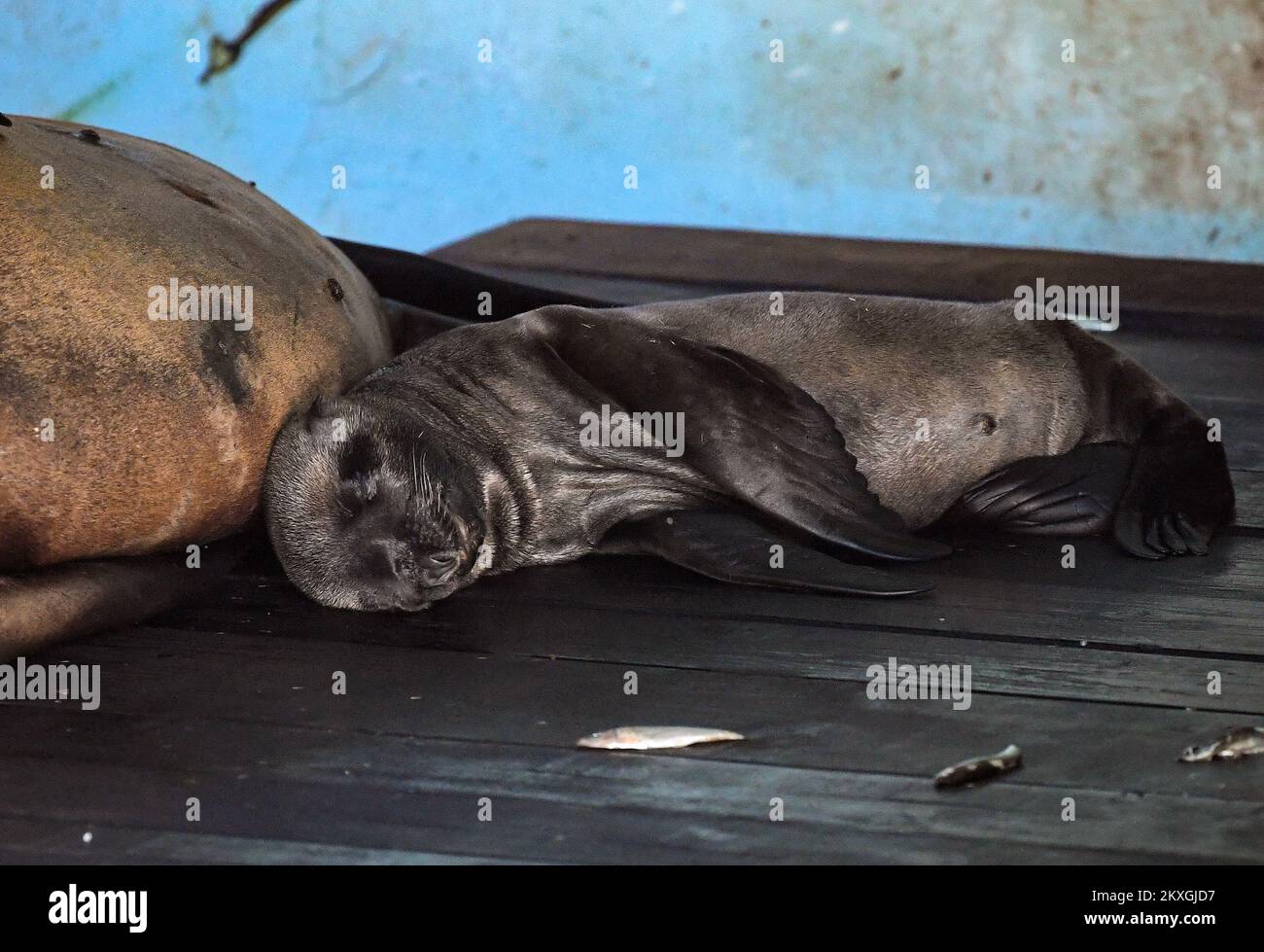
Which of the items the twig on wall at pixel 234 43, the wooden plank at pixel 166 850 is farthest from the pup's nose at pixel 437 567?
the twig on wall at pixel 234 43

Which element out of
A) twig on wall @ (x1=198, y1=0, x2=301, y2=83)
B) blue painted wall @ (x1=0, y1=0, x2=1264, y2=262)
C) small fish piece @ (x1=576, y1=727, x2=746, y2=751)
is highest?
twig on wall @ (x1=198, y1=0, x2=301, y2=83)

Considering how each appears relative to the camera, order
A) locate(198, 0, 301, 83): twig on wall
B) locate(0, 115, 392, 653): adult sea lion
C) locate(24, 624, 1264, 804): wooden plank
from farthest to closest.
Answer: locate(198, 0, 301, 83): twig on wall < locate(0, 115, 392, 653): adult sea lion < locate(24, 624, 1264, 804): wooden plank

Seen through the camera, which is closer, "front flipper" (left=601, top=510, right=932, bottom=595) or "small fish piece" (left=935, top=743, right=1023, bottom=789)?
"small fish piece" (left=935, top=743, right=1023, bottom=789)

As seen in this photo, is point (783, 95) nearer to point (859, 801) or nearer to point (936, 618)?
point (936, 618)

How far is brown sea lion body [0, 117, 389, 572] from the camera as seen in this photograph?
127 inches

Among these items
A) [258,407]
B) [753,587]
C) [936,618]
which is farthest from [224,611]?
[936,618]

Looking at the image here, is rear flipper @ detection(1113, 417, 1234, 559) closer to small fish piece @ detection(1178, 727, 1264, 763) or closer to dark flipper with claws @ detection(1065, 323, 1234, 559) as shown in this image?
dark flipper with claws @ detection(1065, 323, 1234, 559)

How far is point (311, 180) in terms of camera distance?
7.93 m

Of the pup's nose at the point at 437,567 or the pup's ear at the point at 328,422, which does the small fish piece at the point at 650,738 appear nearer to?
the pup's nose at the point at 437,567

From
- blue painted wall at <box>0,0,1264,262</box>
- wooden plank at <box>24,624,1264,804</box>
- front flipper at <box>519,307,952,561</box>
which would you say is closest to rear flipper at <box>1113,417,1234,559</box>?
front flipper at <box>519,307,952,561</box>

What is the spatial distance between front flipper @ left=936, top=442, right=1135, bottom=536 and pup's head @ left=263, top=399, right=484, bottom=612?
3.76 feet

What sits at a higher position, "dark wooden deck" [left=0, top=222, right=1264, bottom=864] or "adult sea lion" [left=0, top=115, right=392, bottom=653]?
"adult sea lion" [left=0, top=115, right=392, bottom=653]

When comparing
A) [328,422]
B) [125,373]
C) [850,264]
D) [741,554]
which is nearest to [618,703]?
[741,554]

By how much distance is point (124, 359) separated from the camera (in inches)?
131
